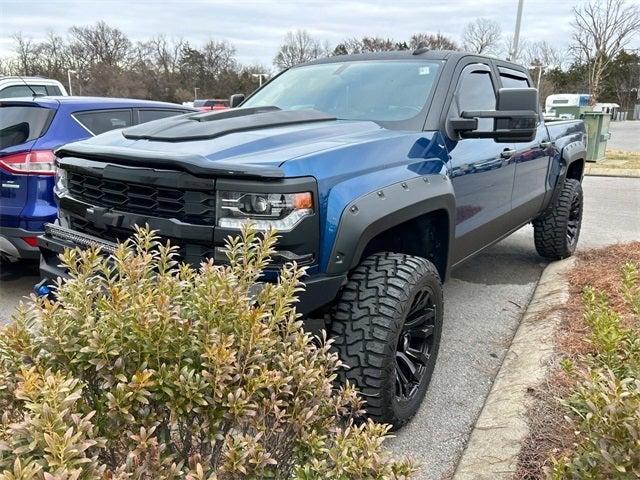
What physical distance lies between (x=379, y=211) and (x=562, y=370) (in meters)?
1.35

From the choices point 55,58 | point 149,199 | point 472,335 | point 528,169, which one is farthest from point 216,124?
point 55,58

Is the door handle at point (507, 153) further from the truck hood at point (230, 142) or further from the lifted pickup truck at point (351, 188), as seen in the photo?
the truck hood at point (230, 142)

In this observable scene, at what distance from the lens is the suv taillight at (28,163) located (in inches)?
168

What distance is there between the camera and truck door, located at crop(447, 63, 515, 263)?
3418mm

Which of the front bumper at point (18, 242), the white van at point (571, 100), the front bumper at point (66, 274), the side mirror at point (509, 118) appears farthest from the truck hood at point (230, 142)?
the white van at point (571, 100)

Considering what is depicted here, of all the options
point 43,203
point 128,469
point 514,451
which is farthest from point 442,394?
point 43,203

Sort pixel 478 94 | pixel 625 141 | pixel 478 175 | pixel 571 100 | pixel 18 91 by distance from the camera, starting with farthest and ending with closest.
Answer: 1. pixel 571 100
2. pixel 625 141
3. pixel 18 91
4. pixel 478 94
5. pixel 478 175

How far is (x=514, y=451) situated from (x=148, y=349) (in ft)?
5.80

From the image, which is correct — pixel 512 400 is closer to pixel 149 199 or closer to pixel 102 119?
pixel 149 199

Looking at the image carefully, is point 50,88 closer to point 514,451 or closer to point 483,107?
point 483,107

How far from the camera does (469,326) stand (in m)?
4.17

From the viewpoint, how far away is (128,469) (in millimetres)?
1177

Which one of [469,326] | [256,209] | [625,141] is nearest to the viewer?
[256,209]

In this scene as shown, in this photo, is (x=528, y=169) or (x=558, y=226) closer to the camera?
(x=528, y=169)
